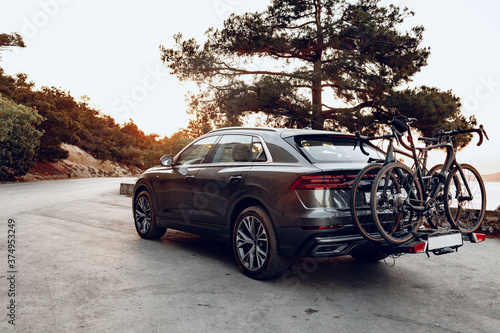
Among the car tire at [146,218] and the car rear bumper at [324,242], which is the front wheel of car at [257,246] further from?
the car tire at [146,218]

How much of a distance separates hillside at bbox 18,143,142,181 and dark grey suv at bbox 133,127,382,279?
24626mm

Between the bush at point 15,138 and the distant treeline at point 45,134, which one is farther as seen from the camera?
the distant treeline at point 45,134

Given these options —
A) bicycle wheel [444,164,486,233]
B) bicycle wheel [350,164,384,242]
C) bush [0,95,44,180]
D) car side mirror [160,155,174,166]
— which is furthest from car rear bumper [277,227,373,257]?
bush [0,95,44,180]

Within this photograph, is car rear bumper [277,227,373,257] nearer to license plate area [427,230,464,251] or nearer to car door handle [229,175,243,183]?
license plate area [427,230,464,251]

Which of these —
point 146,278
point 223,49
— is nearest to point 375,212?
point 146,278

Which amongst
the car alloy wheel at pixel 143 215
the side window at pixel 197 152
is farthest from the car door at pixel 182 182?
the car alloy wheel at pixel 143 215

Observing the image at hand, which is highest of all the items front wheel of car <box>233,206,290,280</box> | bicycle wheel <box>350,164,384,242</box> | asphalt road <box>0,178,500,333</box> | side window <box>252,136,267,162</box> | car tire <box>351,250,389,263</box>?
side window <box>252,136,267,162</box>

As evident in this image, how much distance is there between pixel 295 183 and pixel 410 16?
55.7 ft

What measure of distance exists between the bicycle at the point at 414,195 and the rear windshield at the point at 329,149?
0.41m

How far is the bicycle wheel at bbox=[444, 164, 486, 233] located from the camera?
480 centimetres

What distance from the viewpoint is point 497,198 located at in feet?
27.6

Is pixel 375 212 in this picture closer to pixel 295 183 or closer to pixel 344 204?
pixel 344 204

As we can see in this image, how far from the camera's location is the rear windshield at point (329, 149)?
4730 millimetres

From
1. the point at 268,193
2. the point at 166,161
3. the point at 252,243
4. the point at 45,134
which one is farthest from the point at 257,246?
the point at 45,134
